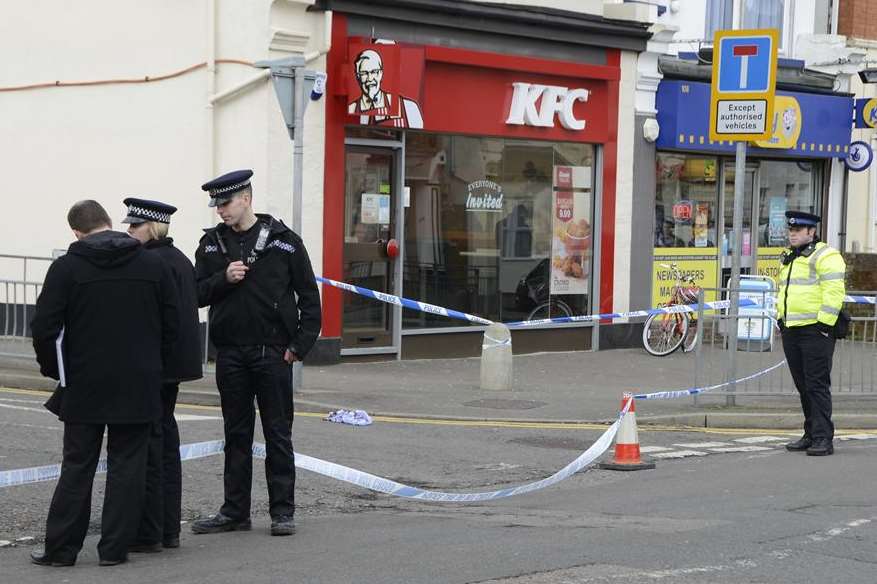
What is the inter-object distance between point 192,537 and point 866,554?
360cm

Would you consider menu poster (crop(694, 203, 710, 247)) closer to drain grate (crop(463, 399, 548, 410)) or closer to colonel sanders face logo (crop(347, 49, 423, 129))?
colonel sanders face logo (crop(347, 49, 423, 129))

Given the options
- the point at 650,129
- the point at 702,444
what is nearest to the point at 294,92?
the point at 702,444

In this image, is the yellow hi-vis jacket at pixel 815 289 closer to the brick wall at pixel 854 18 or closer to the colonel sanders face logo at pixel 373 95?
the colonel sanders face logo at pixel 373 95

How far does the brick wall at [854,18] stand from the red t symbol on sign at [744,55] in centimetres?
1055

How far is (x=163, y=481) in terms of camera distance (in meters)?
7.36

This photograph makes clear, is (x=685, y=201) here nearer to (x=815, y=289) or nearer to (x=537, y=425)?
(x=537, y=425)

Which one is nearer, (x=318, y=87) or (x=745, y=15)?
(x=318, y=87)

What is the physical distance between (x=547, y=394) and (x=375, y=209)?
3.51m

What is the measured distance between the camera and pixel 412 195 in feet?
56.5

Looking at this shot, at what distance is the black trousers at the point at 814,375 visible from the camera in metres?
11.3

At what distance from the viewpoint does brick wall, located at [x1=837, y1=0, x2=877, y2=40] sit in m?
23.1

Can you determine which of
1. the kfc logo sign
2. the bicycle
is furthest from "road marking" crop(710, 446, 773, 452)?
the kfc logo sign

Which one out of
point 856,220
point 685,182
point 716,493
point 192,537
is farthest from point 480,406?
point 856,220

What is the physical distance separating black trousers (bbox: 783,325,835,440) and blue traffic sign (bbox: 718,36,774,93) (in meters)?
2.90
